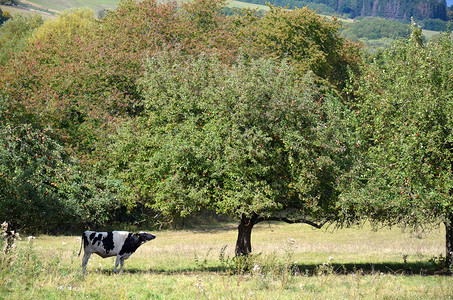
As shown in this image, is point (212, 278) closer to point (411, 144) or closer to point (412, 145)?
point (411, 144)

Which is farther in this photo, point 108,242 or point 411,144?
point 411,144

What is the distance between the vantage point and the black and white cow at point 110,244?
55.6 ft

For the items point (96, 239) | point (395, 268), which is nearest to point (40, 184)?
point (96, 239)

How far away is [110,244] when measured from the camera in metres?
17.2

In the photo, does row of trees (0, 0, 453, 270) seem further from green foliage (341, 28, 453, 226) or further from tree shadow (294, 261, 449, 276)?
tree shadow (294, 261, 449, 276)

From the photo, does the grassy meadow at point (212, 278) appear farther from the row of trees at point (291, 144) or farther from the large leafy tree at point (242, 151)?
the row of trees at point (291, 144)

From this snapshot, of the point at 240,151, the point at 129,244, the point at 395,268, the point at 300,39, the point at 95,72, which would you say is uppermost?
the point at 300,39

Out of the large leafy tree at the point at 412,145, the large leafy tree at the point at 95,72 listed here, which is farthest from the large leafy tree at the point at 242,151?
the large leafy tree at the point at 95,72

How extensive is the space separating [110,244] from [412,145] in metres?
11.9

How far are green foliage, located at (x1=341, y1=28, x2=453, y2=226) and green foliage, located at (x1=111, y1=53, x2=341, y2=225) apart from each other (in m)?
1.75

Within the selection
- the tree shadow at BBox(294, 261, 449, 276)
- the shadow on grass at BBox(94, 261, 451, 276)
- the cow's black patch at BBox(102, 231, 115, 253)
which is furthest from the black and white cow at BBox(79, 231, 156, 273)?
the tree shadow at BBox(294, 261, 449, 276)

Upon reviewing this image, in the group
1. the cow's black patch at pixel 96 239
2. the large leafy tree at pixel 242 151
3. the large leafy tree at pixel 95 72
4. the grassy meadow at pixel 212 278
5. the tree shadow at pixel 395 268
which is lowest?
the tree shadow at pixel 395 268

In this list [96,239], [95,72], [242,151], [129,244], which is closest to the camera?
[96,239]

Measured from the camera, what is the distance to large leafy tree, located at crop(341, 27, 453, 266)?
18219mm
